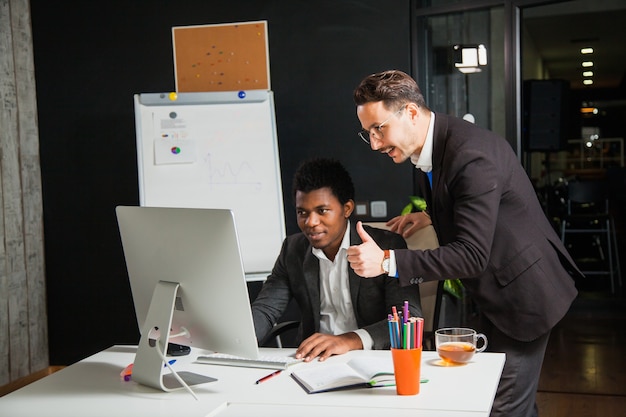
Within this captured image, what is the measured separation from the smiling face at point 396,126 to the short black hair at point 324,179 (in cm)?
39

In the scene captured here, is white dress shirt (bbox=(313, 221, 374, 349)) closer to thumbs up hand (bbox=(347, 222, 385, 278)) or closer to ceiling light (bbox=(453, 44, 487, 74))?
thumbs up hand (bbox=(347, 222, 385, 278))

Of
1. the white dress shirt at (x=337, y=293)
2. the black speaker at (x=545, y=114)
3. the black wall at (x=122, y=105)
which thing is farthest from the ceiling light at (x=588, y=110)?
the white dress shirt at (x=337, y=293)

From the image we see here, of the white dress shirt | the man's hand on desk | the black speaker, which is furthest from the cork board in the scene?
the man's hand on desk

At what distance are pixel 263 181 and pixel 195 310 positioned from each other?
2.07 meters

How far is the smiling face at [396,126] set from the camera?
2.16 m

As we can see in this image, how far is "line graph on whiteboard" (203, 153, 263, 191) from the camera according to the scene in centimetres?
399

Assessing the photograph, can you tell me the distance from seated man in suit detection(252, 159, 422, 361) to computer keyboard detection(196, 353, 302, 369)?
1.16ft

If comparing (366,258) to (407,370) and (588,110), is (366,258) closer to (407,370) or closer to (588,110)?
(407,370)

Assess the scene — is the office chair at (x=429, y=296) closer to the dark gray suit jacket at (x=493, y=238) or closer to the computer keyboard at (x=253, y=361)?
the dark gray suit jacket at (x=493, y=238)

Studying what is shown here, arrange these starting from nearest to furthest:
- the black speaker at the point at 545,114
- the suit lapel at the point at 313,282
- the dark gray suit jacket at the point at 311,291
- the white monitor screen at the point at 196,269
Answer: the white monitor screen at the point at 196,269 → the dark gray suit jacket at the point at 311,291 → the suit lapel at the point at 313,282 → the black speaker at the point at 545,114

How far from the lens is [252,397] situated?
1837mm

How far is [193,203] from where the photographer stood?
402cm

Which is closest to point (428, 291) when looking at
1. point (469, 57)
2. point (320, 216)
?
point (320, 216)

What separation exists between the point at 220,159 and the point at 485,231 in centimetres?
218
